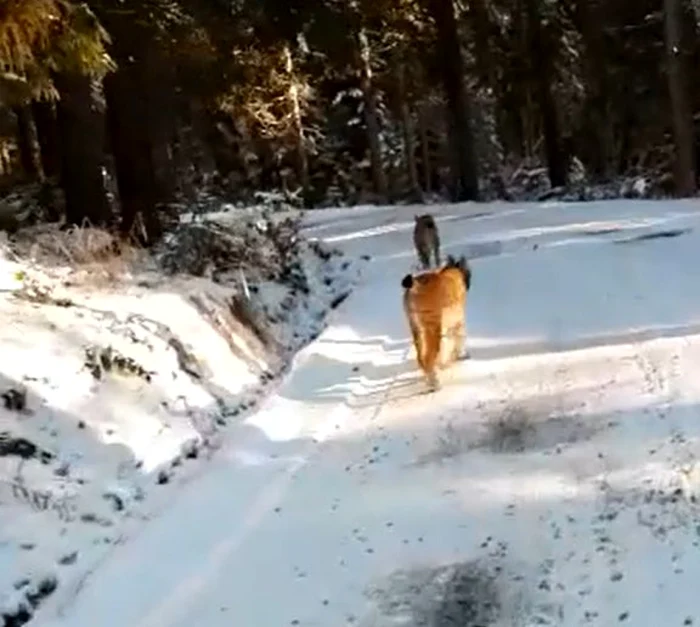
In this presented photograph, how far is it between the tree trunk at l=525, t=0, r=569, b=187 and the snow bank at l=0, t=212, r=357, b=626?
22.6 metres

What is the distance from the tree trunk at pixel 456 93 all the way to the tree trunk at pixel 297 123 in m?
3.67

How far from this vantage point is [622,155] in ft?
137

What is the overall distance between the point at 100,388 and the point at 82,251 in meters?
3.75

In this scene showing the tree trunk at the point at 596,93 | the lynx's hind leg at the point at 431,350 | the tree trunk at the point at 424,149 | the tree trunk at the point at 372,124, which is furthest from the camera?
the tree trunk at the point at 424,149

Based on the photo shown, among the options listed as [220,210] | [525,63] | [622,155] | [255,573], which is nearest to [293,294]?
[220,210]

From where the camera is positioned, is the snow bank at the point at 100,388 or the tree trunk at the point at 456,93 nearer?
the snow bank at the point at 100,388

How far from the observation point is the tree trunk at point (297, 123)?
101ft

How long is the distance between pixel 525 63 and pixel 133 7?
24.5 meters

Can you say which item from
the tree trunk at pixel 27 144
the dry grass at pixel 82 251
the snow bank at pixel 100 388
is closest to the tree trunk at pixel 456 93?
the tree trunk at pixel 27 144

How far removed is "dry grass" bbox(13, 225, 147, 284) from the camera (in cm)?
1253

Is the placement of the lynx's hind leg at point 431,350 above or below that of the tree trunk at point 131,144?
below

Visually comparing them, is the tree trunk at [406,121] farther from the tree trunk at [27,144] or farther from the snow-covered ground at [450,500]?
the snow-covered ground at [450,500]

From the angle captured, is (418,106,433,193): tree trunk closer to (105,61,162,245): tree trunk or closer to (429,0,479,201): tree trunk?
(429,0,479,201): tree trunk

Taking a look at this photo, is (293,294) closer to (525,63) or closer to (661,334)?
(661,334)
